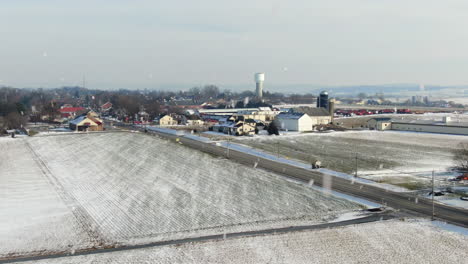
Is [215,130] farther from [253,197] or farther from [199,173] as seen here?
[253,197]

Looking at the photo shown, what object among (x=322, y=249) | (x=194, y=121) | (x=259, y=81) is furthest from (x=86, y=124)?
(x=259, y=81)

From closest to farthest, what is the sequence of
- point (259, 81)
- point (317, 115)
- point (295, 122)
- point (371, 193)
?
point (371, 193), point (295, 122), point (317, 115), point (259, 81)

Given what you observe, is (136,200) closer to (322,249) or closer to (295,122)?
(322,249)

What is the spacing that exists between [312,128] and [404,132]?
1256 cm

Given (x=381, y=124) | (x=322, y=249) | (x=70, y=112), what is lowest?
(x=322, y=249)

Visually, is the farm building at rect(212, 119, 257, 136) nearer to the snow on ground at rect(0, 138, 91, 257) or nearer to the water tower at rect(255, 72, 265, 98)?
the snow on ground at rect(0, 138, 91, 257)

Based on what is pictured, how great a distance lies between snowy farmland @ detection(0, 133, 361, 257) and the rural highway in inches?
66.4

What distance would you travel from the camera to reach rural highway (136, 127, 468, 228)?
734 inches

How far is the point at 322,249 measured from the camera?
14.7m

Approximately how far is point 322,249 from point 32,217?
1269cm

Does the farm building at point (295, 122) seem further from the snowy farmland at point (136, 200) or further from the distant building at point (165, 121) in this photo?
the snowy farmland at point (136, 200)

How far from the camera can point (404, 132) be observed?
5475cm

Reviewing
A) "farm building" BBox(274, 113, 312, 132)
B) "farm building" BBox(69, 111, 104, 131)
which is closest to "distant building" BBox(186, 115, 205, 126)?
"farm building" BBox(274, 113, 312, 132)

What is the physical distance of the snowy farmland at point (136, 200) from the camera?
655 inches
